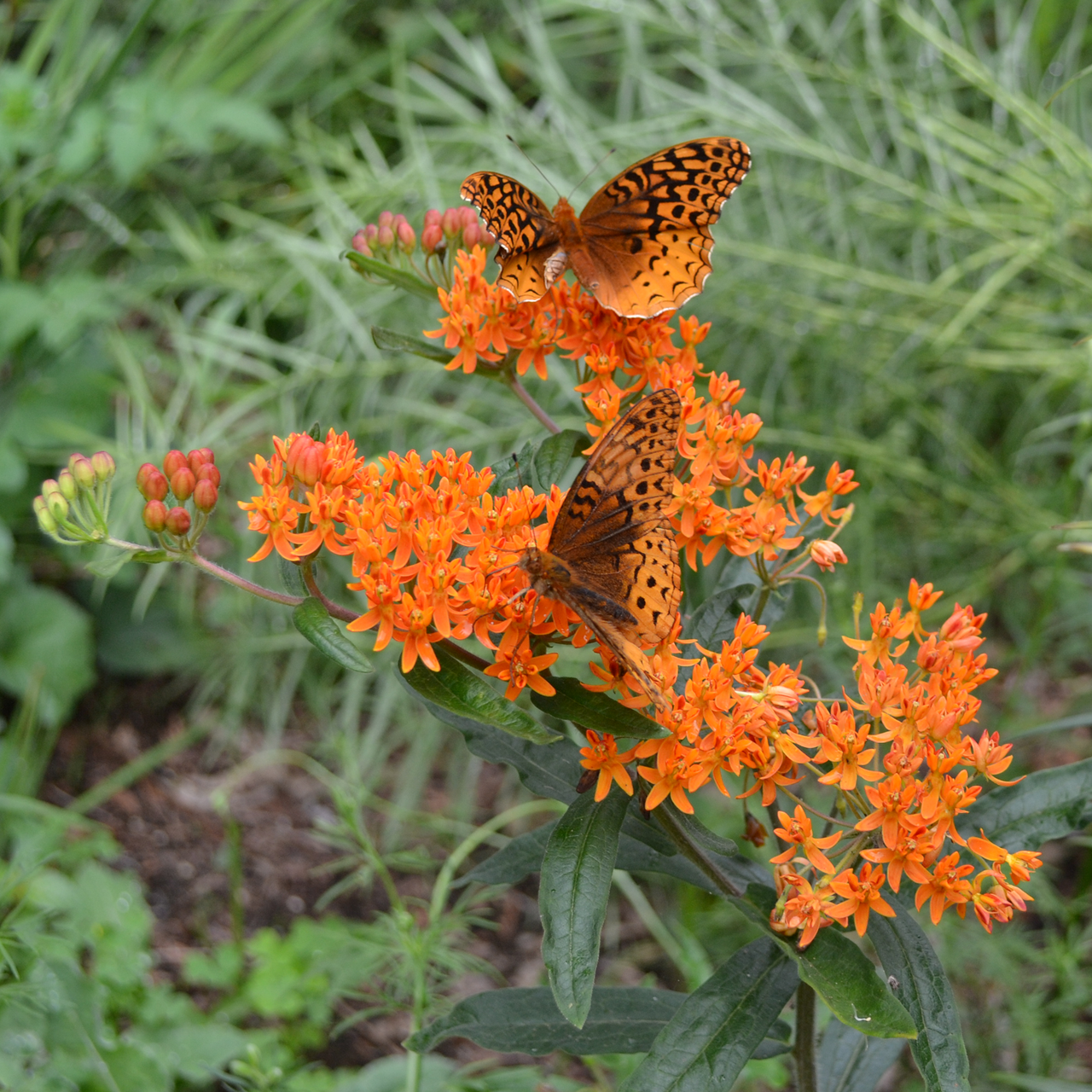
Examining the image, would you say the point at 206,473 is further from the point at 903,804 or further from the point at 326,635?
the point at 903,804

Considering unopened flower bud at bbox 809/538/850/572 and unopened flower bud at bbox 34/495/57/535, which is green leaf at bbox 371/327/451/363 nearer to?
unopened flower bud at bbox 34/495/57/535

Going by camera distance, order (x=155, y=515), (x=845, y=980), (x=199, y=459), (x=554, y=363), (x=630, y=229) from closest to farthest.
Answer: (x=845, y=980)
(x=155, y=515)
(x=199, y=459)
(x=630, y=229)
(x=554, y=363)

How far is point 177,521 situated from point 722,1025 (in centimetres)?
89

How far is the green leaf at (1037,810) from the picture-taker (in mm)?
1362

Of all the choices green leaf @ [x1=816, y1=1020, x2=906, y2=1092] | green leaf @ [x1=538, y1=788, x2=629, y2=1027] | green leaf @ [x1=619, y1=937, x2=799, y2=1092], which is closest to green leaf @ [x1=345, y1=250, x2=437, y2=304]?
green leaf @ [x1=538, y1=788, x2=629, y2=1027]

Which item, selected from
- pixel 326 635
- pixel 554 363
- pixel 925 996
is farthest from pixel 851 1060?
pixel 554 363

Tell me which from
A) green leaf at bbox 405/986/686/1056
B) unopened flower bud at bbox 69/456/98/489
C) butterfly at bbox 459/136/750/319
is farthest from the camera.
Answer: butterfly at bbox 459/136/750/319

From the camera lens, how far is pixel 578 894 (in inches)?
44.9

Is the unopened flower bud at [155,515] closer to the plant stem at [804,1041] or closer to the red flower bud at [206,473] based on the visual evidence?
the red flower bud at [206,473]

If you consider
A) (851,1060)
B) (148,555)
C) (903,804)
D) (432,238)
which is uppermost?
(432,238)

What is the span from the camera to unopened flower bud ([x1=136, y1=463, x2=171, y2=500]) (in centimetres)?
128

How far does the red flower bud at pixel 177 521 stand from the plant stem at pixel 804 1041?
3.17 feet

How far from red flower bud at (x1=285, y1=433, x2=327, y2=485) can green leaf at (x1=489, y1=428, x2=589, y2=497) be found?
25 cm

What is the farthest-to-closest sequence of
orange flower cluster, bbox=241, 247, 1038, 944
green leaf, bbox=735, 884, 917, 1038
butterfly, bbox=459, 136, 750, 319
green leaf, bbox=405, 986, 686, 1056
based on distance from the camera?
butterfly, bbox=459, 136, 750, 319 → green leaf, bbox=405, 986, 686, 1056 → orange flower cluster, bbox=241, 247, 1038, 944 → green leaf, bbox=735, 884, 917, 1038
